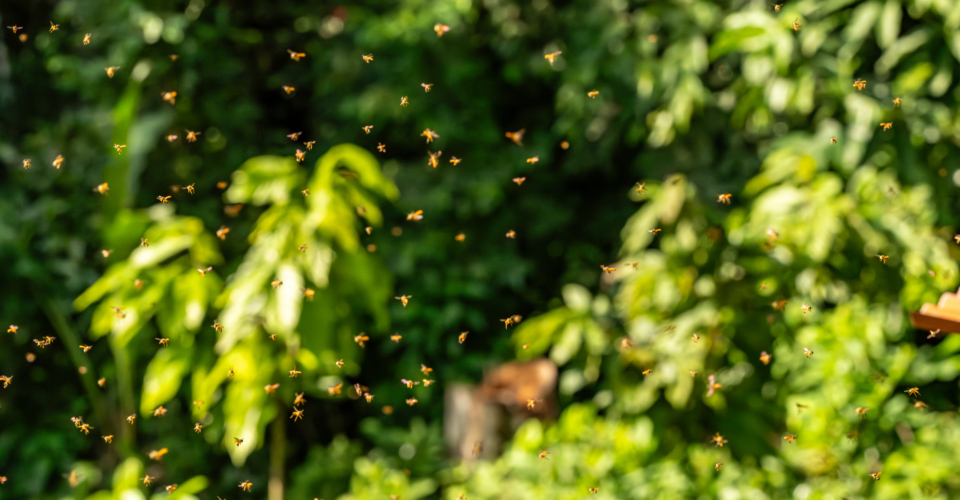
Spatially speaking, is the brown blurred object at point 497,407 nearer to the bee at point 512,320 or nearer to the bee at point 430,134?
the bee at point 512,320

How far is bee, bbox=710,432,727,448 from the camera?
5.87 feet

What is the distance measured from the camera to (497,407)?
7.15ft

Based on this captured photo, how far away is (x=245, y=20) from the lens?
8.89 feet

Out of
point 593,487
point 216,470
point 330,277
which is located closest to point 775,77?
point 593,487

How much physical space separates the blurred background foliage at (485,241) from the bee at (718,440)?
3cm

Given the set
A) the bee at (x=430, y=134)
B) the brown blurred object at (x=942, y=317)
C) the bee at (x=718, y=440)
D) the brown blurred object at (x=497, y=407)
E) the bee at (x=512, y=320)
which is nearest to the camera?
the brown blurred object at (x=942, y=317)

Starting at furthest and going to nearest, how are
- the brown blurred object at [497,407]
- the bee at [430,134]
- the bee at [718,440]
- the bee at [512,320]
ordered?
the brown blurred object at [497,407] < the bee at [718,440] < the bee at [512,320] < the bee at [430,134]

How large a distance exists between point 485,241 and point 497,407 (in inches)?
27.6

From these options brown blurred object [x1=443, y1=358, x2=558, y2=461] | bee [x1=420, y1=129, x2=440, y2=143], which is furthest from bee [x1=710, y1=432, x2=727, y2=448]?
bee [x1=420, y1=129, x2=440, y2=143]

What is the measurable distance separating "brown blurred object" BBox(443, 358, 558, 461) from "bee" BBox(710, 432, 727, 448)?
55cm

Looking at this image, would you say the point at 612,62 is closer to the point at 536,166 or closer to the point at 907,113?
the point at 536,166

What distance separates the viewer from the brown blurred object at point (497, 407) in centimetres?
218

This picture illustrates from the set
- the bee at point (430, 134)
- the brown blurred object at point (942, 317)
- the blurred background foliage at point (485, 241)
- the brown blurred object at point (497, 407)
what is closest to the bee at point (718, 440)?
the blurred background foliage at point (485, 241)

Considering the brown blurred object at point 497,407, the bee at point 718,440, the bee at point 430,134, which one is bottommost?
the brown blurred object at point 497,407
